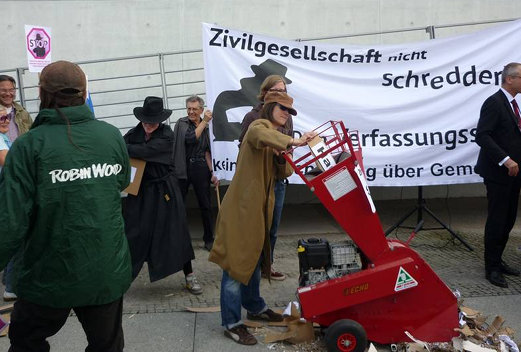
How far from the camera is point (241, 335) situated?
3939 millimetres

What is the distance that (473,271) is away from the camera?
535 centimetres

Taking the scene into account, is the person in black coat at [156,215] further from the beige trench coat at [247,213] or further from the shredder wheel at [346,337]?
the shredder wheel at [346,337]

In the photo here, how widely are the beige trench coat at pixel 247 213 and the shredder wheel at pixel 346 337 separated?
0.69 metres

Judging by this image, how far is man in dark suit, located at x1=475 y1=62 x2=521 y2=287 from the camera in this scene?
16.0 ft

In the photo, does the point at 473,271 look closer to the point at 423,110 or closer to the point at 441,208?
the point at 423,110

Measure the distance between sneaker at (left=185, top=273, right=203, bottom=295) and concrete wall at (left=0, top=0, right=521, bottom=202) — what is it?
145 inches

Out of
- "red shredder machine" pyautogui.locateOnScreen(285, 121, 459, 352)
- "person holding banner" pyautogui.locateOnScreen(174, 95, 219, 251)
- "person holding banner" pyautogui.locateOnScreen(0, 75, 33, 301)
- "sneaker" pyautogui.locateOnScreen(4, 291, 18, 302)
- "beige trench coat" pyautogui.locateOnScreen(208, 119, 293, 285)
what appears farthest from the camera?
"person holding banner" pyautogui.locateOnScreen(174, 95, 219, 251)

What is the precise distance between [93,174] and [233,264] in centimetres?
157

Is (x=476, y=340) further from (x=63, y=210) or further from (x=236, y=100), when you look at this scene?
(x=236, y=100)

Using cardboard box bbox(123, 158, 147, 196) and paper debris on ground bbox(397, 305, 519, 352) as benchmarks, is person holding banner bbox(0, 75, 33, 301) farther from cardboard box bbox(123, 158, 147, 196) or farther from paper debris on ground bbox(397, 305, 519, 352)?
paper debris on ground bbox(397, 305, 519, 352)

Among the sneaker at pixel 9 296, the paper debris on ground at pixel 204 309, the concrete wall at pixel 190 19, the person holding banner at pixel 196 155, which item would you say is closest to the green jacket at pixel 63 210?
the paper debris on ground at pixel 204 309

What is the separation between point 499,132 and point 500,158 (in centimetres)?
31

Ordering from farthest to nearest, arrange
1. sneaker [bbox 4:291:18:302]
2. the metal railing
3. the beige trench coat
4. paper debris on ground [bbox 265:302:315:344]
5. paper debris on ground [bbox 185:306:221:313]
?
1. the metal railing
2. sneaker [bbox 4:291:18:302]
3. paper debris on ground [bbox 185:306:221:313]
4. paper debris on ground [bbox 265:302:315:344]
5. the beige trench coat

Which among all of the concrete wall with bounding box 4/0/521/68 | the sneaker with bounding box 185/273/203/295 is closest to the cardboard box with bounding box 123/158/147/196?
the sneaker with bounding box 185/273/203/295
